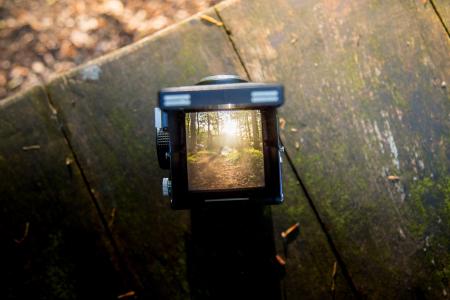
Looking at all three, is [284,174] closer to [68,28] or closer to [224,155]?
[224,155]

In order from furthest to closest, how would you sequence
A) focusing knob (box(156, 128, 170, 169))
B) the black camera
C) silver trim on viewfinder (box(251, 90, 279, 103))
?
focusing knob (box(156, 128, 170, 169)) → the black camera → silver trim on viewfinder (box(251, 90, 279, 103))

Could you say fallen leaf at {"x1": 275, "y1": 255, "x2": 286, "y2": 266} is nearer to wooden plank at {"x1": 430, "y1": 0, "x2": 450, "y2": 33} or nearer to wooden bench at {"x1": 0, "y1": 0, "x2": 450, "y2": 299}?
wooden bench at {"x1": 0, "y1": 0, "x2": 450, "y2": 299}

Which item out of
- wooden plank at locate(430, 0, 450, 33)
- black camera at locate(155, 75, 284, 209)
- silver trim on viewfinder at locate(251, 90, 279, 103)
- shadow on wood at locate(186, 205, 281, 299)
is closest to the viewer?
silver trim on viewfinder at locate(251, 90, 279, 103)

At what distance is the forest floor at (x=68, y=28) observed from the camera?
268 centimetres

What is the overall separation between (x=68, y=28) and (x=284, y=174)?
1970mm

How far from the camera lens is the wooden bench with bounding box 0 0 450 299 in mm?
2457

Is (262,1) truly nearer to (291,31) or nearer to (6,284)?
(291,31)

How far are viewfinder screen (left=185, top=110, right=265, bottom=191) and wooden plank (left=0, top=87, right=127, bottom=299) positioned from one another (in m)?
1.18

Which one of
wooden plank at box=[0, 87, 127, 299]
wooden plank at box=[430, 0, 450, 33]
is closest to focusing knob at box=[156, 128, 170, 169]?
wooden plank at box=[0, 87, 127, 299]

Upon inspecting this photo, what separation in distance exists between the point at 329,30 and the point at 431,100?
0.89 m

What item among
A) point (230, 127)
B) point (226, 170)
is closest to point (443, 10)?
point (230, 127)

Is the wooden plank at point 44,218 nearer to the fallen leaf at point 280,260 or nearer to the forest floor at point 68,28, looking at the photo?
the forest floor at point 68,28

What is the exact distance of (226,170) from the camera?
1.77 m

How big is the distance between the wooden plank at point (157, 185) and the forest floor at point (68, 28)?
0.60 feet
